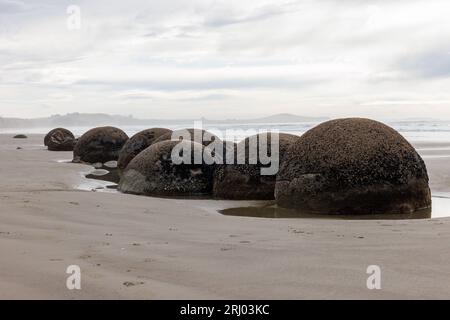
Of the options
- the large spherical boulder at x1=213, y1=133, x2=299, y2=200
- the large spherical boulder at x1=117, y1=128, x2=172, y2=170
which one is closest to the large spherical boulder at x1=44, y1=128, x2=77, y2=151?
the large spherical boulder at x1=117, y1=128, x2=172, y2=170

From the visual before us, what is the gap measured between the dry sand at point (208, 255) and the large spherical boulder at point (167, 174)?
315 centimetres

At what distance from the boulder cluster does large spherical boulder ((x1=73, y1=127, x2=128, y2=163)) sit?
6.95 m

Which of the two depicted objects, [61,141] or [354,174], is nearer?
[354,174]

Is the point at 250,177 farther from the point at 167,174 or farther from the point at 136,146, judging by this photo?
the point at 136,146

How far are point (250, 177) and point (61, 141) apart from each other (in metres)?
17.9

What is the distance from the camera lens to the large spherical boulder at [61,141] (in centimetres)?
2481

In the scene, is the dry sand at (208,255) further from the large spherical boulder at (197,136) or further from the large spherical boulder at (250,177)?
the large spherical boulder at (197,136)

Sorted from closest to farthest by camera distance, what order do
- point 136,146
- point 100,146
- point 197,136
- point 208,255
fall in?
point 208,255 → point 197,136 → point 136,146 → point 100,146

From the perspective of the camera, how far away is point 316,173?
7.66m

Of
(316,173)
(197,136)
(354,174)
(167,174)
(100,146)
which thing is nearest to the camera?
(354,174)

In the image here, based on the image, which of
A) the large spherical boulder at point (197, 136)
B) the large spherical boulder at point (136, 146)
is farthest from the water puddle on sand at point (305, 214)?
the large spherical boulder at point (136, 146)

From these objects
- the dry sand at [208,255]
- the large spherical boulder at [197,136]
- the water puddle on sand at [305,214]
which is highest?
the large spherical boulder at [197,136]

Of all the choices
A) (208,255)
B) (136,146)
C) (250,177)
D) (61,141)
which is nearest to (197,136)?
(136,146)
